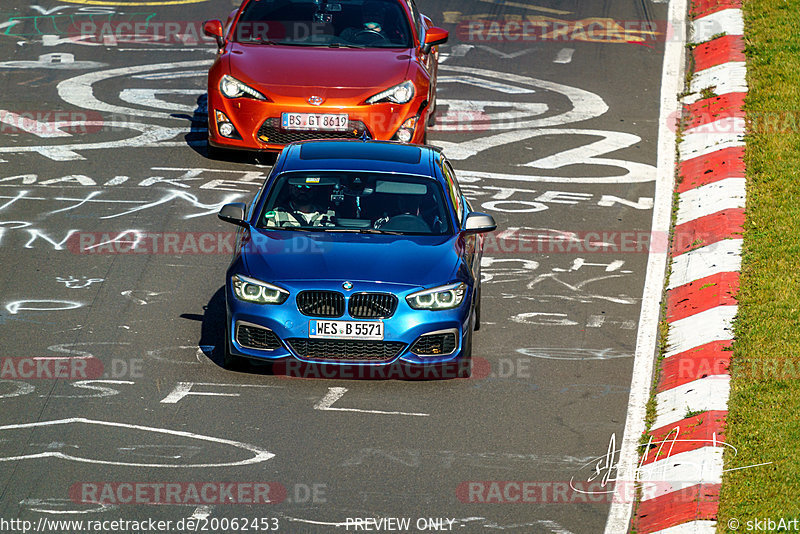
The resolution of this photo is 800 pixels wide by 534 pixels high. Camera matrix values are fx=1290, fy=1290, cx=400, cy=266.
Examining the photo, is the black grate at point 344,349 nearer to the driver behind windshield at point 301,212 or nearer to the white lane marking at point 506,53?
the driver behind windshield at point 301,212

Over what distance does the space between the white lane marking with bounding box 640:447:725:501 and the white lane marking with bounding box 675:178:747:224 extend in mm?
5109

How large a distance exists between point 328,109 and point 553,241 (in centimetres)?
281

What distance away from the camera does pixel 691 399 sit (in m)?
9.02

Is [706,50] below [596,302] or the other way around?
the other way around

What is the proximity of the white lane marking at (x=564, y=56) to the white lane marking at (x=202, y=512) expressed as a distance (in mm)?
12511

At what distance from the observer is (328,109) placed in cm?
1343

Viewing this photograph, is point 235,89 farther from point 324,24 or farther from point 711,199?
point 711,199

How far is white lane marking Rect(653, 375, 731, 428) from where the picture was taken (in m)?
8.82

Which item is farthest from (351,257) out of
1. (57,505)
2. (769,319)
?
(769,319)

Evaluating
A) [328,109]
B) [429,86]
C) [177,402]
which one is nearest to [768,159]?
[429,86]

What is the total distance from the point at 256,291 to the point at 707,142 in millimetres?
7617

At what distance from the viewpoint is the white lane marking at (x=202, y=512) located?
7168mm

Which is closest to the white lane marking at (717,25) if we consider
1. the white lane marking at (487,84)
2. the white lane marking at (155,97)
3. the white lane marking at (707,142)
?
the white lane marking at (487,84)

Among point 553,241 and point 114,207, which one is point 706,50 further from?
point 114,207
